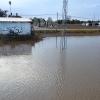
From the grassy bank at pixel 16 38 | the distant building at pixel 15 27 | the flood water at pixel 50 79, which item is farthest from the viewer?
the distant building at pixel 15 27

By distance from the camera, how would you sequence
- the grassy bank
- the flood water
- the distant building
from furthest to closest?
the distant building → the grassy bank → the flood water

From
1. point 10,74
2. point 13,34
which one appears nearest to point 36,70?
point 10,74

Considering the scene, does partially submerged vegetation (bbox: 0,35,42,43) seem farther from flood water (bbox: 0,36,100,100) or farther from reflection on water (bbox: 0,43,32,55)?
flood water (bbox: 0,36,100,100)

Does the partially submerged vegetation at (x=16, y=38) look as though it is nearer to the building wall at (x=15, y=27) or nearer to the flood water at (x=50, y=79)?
the building wall at (x=15, y=27)

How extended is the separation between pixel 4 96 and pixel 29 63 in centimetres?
366

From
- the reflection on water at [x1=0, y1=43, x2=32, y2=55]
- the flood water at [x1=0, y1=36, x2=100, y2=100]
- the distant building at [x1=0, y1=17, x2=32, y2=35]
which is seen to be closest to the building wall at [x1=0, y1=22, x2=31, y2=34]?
the distant building at [x1=0, y1=17, x2=32, y2=35]

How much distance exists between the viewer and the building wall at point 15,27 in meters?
18.1

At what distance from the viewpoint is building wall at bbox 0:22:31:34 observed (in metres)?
18.1

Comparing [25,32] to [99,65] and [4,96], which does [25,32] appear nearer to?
[99,65]

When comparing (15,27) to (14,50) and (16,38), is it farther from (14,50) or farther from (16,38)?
(14,50)

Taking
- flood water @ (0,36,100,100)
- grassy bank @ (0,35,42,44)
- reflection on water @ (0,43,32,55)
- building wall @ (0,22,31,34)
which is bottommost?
flood water @ (0,36,100,100)

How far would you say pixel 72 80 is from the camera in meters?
6.41

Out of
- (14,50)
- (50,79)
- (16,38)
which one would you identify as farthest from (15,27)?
(50,79)

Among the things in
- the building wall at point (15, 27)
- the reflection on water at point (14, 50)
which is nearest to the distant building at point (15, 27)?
the building wall at point (15, 27)
